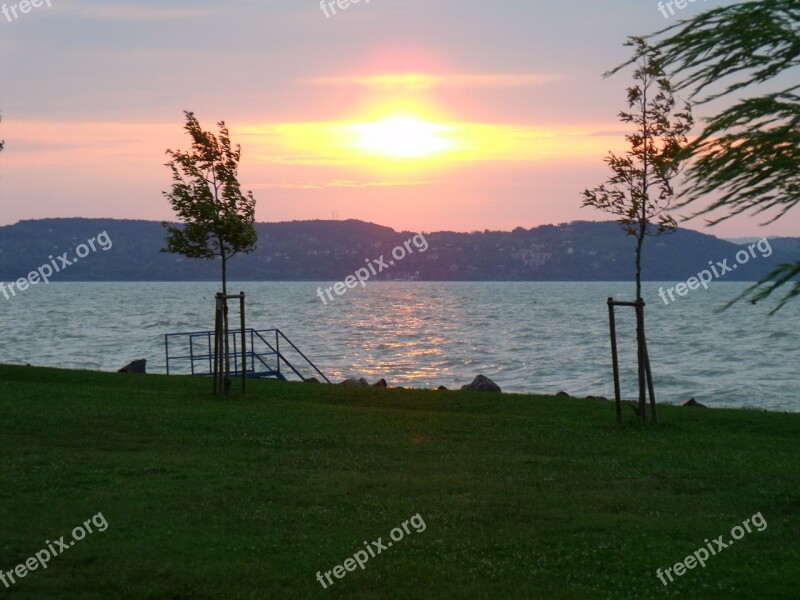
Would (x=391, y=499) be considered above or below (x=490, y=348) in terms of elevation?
above

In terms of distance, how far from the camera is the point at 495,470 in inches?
697

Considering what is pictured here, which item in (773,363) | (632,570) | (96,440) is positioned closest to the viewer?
(632,570)

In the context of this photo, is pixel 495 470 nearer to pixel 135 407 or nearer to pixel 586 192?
pixel 586 192

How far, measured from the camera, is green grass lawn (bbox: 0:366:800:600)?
11312mm

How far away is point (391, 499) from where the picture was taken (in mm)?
15227

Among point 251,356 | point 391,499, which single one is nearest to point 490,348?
point 251,356

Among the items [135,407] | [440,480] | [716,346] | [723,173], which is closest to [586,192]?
[440,480]

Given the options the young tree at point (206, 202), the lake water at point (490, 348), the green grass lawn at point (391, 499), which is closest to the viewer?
the green grass lawn at point (391, 499)

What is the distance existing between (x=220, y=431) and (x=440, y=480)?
23.7 ft

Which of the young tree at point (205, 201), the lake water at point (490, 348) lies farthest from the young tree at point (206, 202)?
the lake water at point (490, 348)

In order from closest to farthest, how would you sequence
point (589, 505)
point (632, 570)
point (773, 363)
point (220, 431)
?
point (632, 570) < point (589, 505) < point (220, 431) < point (773, 363)

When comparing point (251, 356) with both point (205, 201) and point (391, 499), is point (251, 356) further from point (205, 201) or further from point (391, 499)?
point (391, 499)

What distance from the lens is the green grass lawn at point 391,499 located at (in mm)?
11312

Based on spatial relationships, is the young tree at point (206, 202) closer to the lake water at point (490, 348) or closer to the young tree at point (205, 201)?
the young tree at point (205, 201)
